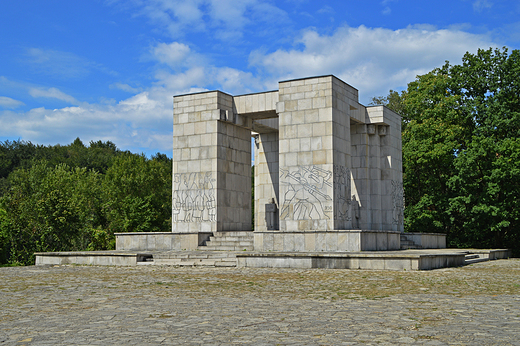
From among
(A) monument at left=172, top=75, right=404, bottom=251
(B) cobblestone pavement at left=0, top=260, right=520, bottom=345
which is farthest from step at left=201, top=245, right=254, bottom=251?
(B) cobblestone pavement at left=0, top=260, right=520, bottom=345

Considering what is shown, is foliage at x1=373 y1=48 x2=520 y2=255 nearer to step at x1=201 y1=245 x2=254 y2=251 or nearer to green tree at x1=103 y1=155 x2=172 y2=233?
step at x1=201 y1=245 x2=254 y2=251

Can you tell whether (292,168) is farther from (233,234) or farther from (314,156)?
(233,234)

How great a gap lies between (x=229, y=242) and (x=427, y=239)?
11.5 metres

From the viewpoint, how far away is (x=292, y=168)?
23.5m

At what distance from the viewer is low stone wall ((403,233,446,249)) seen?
2709cm

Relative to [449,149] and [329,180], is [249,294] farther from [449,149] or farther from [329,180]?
[449,149]

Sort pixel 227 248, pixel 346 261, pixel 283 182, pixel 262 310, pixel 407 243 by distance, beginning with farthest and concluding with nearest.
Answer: pixel 407 243
pixel 283 182
pixel 227 248
pixel 346 261
pixel 262 310

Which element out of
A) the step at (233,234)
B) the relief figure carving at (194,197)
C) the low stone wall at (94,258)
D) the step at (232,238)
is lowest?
the low stone wall at (94,258)

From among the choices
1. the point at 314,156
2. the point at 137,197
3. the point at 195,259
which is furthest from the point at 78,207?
the point at 195,259

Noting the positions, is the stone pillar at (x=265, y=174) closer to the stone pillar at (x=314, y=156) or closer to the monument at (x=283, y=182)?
the monument at (x=283, y=182)

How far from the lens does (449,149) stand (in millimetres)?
33656

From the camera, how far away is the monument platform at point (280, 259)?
52.5 feet

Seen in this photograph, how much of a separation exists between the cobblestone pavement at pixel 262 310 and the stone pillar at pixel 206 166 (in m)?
11.0

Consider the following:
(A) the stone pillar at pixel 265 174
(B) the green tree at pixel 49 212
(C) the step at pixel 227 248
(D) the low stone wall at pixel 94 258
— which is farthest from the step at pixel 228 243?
(B) the green tree at pixel 49 212
